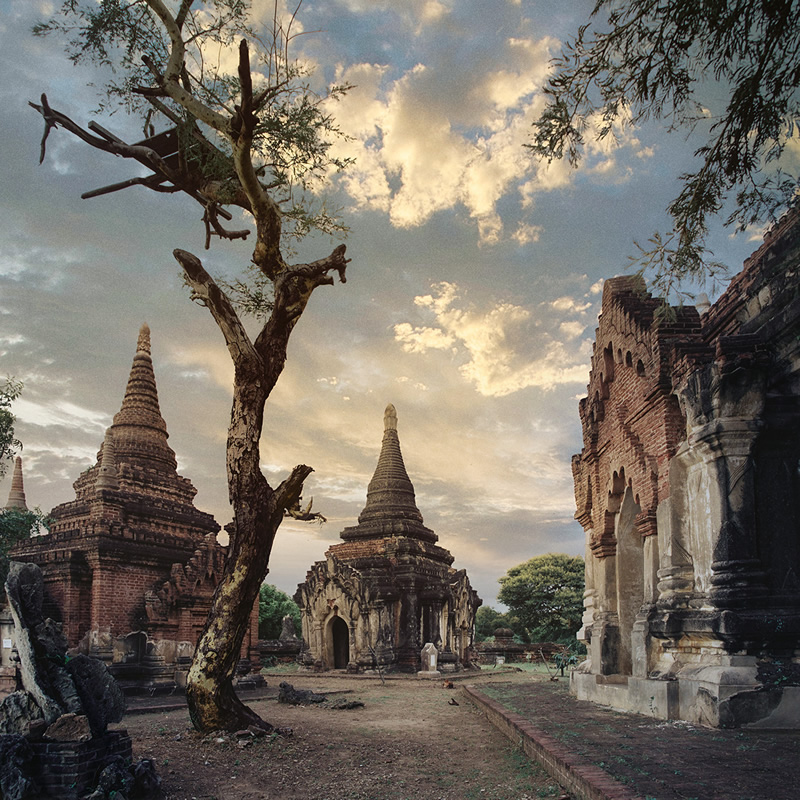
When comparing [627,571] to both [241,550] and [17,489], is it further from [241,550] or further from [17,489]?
[17,489]

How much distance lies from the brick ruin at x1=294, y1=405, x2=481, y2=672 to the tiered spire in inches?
341

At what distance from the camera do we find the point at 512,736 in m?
8.87

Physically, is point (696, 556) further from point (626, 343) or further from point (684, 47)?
point (684, 47)

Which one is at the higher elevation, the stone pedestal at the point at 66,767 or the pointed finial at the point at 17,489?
the pointed finial at the point at 17,489

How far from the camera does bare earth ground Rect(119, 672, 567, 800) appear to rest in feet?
20.7

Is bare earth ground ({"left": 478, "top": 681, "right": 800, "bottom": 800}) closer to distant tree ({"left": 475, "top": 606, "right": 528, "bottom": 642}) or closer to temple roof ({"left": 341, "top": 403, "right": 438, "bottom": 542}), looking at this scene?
temple roof ({"left": 341, "top": 403, "right": 438, "bottom": 542})

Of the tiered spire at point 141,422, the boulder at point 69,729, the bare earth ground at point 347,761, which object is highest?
the tiered spire at point 141,422

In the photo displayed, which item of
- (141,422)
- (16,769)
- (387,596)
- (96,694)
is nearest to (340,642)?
(387,596)

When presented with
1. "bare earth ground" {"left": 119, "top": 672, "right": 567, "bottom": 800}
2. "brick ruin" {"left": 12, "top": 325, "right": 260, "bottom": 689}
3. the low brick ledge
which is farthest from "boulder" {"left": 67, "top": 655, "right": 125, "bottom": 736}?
"brick ruin" {"left": 12, "top": 325, "right": 260, "bottom": 689}

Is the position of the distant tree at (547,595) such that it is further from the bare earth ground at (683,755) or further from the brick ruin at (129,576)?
the bare earth ground at (683,755)

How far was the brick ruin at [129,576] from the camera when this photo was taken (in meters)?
16.3

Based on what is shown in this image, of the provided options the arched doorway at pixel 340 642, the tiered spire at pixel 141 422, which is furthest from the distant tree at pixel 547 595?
the tiered spire at pixel 141 422

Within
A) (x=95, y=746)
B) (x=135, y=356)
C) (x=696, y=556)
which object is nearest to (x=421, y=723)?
(x=696, y=556)

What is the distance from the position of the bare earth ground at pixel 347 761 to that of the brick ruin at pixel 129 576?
4865 mm
